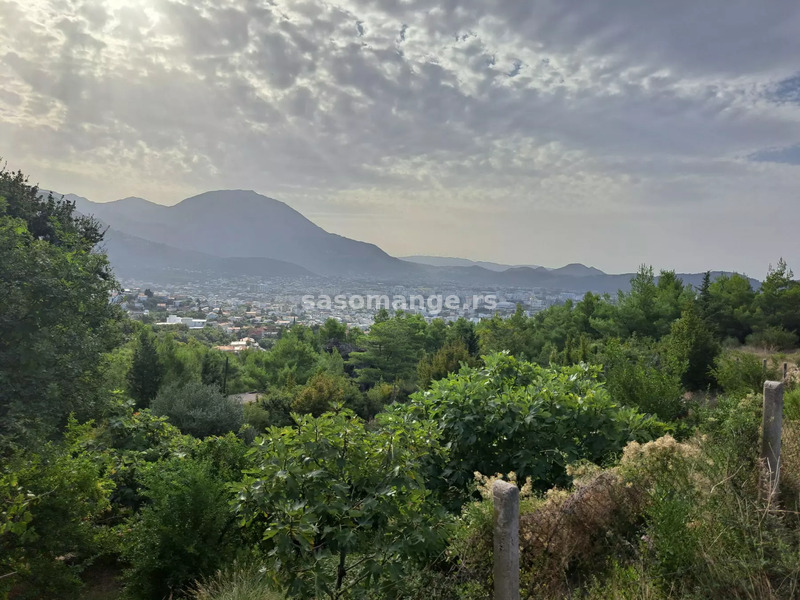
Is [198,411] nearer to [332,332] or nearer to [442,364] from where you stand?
[442,364]

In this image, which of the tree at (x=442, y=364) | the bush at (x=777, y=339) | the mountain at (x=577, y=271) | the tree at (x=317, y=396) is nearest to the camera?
the tree at (x=317, y=396)

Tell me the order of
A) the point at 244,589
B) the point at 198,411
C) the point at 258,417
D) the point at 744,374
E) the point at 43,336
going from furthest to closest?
the point at 258,417
the point at 198,411
the point at 744,374
the point at 43,336
the point at 244,589

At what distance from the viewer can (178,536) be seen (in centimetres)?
437

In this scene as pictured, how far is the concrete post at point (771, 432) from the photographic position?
304 centimetres

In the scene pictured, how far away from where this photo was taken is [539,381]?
193 inches

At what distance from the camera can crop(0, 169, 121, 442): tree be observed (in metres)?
7.67

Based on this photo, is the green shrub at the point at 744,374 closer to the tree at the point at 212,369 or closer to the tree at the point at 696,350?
the tree at the point at 696,350

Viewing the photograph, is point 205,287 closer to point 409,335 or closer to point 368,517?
point 409,335

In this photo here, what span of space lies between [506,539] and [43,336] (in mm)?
9160

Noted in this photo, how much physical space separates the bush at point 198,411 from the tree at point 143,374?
3.43 meters

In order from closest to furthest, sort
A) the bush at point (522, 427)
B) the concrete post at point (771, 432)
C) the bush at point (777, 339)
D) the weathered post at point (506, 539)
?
the weathered post at point (506, 539)
the concrete post at point (771, 432)
the bush at point (522, 427)
the bush at point (777, 339)

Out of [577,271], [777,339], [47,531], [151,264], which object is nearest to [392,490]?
[47,531]

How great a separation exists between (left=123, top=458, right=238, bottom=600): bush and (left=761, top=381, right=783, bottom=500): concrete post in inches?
179

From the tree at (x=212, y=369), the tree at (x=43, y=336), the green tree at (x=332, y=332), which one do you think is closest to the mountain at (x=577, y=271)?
the green tree at (x=332, y=332)
